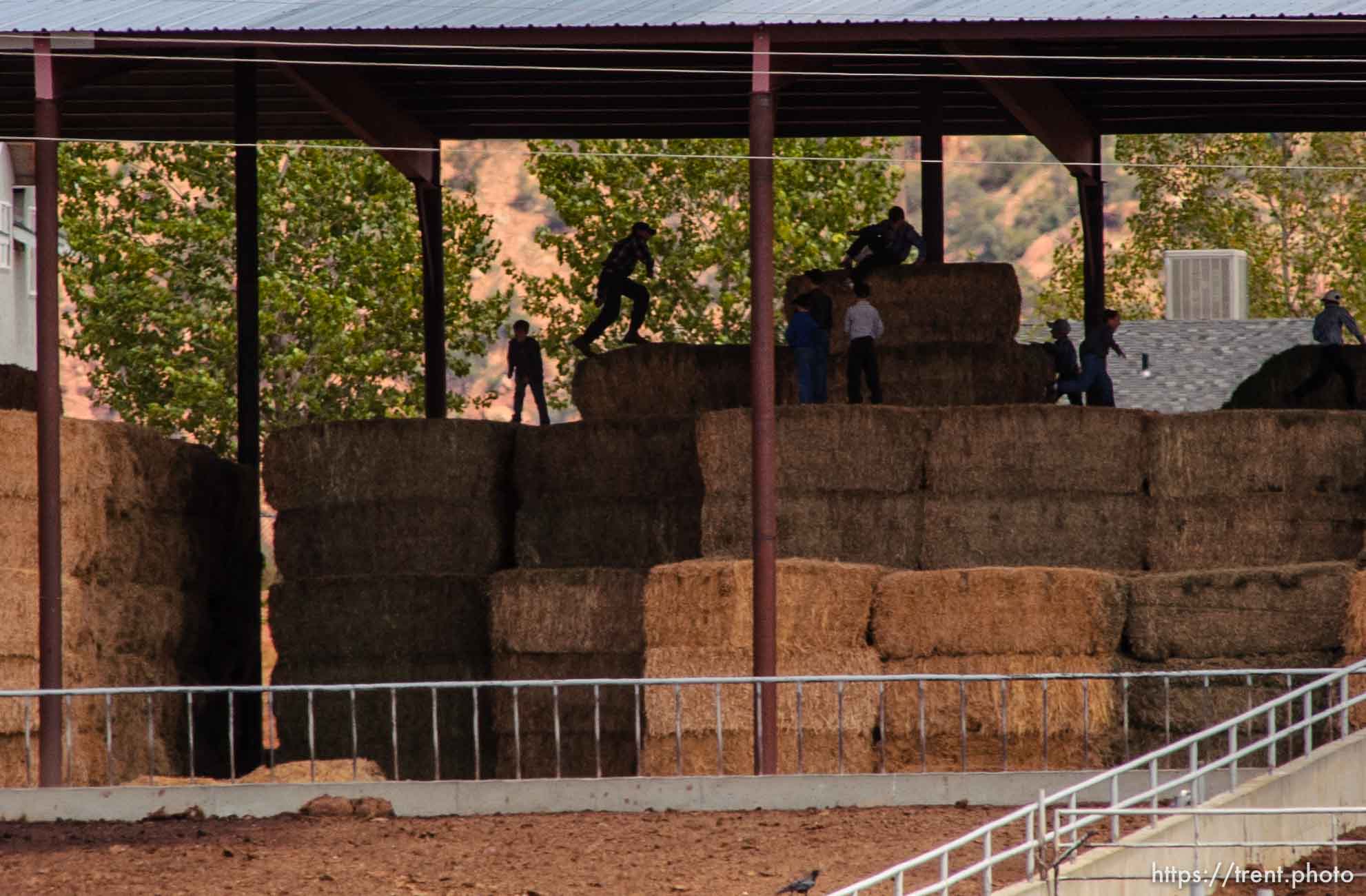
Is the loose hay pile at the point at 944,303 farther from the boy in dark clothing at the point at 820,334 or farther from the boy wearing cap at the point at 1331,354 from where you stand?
the boy wearing cap at the point at 1331,354

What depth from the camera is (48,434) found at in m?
23.8

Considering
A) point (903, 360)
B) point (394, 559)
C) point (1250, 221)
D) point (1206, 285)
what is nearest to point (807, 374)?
point (903, 360)

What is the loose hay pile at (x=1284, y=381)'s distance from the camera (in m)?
30.0

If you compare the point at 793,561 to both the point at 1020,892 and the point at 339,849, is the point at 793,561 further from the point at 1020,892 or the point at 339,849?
the point at 1020,892

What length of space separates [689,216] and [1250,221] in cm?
1357

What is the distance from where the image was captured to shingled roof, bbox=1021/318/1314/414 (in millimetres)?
50562

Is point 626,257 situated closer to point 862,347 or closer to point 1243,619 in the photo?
point 862,347

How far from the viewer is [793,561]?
24500 millimetres

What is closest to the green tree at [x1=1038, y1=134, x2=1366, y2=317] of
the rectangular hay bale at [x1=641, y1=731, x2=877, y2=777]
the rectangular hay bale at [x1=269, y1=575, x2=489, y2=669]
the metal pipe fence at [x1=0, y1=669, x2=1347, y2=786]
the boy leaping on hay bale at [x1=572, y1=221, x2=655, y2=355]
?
the boy leaping on hay bale at [x1=572, y1=221, x2=655, y2=355]

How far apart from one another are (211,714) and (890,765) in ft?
27.0

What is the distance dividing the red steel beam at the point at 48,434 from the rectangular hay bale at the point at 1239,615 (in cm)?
950

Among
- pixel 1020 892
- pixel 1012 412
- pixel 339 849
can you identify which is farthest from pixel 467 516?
pixel 1020 892

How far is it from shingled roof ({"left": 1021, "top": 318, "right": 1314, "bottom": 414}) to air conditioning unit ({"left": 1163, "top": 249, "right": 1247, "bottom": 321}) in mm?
2490

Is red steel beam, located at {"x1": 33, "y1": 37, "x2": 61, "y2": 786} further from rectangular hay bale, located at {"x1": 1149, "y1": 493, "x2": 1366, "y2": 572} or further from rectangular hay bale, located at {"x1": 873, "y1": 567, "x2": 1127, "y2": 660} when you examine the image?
rectangular hay bale, located at {"x1": 1149, "y1": 493, "x2": 1366, "y2": 572}
